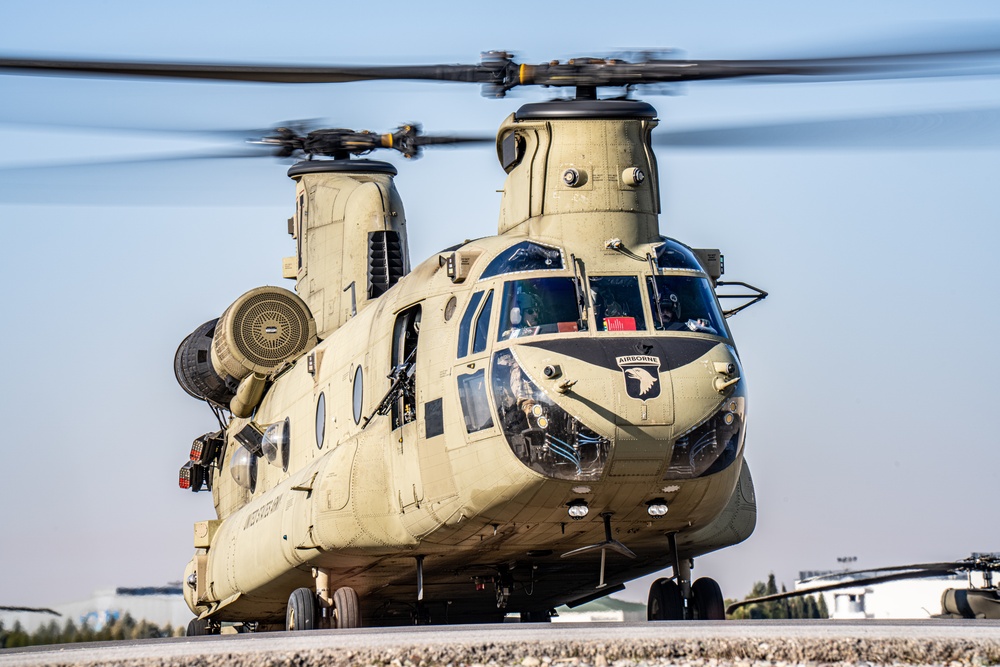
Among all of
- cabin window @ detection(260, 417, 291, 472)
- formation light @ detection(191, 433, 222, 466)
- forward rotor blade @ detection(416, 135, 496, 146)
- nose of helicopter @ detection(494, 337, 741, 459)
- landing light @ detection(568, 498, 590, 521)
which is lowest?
landing light @ detection(568, 498, 590, 521)

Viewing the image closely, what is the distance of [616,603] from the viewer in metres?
33.5

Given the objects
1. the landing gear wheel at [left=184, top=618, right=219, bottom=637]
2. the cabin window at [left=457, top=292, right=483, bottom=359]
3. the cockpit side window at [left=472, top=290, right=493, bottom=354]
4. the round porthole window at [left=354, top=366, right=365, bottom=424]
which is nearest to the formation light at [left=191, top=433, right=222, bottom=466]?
the landing gear wheel at [left=184, top=618, right=219, bottom=637]

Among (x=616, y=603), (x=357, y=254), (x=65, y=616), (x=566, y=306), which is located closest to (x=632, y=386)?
(x=566, y=306)

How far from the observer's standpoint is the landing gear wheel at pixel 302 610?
14216mm

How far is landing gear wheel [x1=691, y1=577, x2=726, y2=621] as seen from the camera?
14.2m

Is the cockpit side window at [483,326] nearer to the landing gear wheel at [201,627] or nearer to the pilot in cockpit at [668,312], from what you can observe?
the pilot in cockpit at [668,312]

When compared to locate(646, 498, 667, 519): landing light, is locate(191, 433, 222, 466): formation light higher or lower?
higher

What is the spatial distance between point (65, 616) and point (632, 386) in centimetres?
632

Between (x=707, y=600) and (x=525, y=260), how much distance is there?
13.3 feet

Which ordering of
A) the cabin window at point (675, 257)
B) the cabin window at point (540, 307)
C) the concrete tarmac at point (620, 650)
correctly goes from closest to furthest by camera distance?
1. the concrete tarmac at point (620, 650)
2. the cabin window at point (540, 307)
3. the cabin window at point (675, 257)

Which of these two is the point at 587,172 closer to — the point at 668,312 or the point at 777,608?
the point at 668,312

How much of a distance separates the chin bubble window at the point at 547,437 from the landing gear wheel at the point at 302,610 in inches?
134

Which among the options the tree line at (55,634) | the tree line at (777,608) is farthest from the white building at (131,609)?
the tree line at (777,608)

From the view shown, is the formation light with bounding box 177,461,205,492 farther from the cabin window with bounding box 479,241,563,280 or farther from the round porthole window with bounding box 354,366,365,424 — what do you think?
the cabin window with bounding box 479,241,563,280
